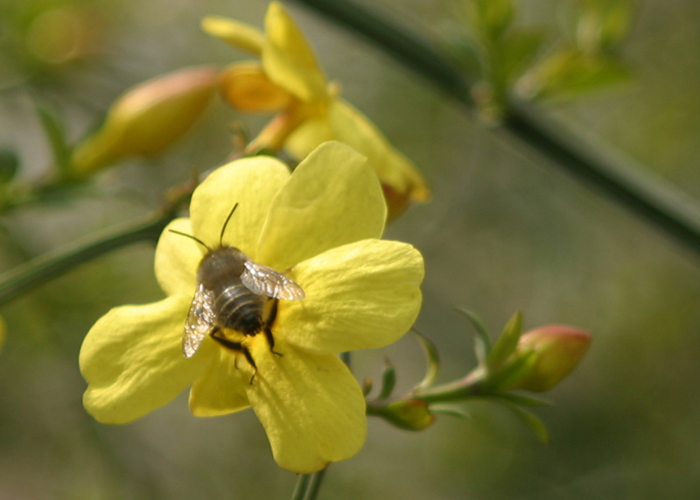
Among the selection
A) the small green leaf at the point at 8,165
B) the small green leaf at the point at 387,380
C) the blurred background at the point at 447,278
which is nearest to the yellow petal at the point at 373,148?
the small green leaf at the point at 387,380

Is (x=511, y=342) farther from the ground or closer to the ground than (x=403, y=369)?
farther from the ground

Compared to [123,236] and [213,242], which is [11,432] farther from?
[213,242]

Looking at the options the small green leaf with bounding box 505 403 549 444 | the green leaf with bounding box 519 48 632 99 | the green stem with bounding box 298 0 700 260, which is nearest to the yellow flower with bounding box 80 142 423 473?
the small green leaf with bounding box 505 403 549 444

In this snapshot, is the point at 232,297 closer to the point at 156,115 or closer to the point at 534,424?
the point at 534,424

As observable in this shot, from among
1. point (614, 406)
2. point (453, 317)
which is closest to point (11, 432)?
point (453, 317)

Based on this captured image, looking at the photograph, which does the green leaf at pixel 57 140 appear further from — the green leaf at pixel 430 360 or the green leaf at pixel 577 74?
the green leaf at pixel 577 74
